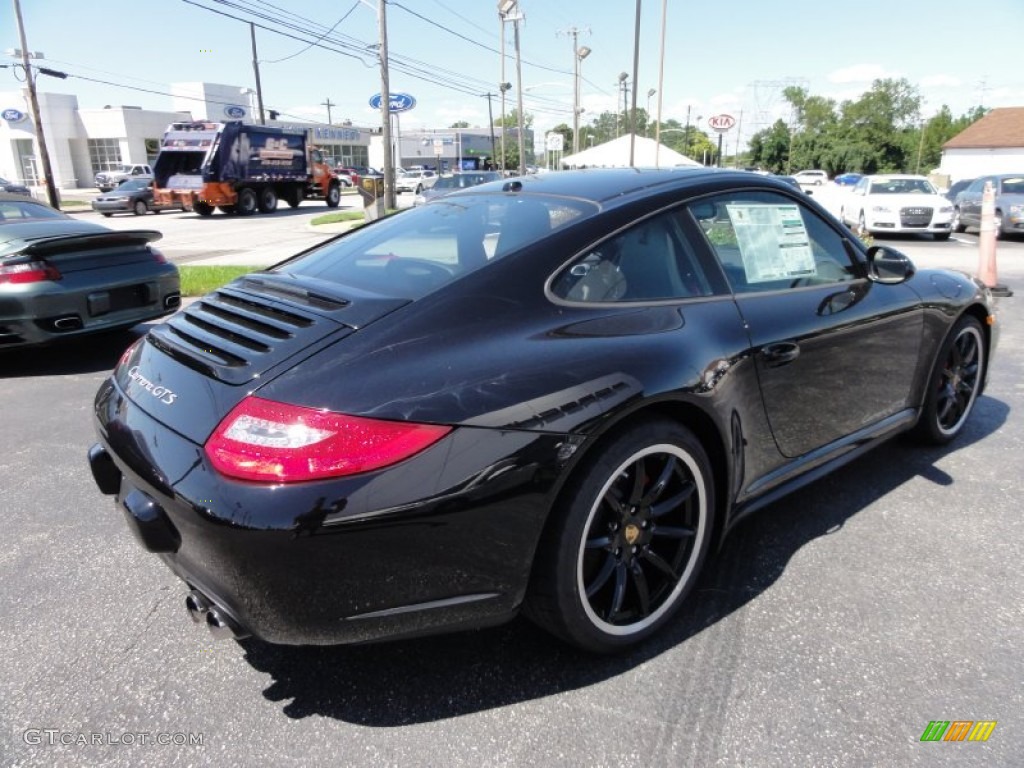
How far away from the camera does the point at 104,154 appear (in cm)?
5675

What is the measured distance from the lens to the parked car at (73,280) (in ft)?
16.8

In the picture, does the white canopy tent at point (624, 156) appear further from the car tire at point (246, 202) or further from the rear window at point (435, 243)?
the rear window at point (435, 243)

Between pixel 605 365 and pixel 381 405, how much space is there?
26.2 inches

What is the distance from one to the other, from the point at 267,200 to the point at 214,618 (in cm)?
2843

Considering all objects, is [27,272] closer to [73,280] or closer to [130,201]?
[73,280]

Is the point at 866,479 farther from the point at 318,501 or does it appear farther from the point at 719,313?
the point at 318,501

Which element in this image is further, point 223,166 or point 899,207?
point 223,166

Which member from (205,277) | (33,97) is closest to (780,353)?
(205,277)

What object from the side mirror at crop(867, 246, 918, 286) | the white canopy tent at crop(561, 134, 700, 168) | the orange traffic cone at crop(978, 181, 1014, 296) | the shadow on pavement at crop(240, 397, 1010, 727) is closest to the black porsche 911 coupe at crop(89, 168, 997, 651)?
the shadow on pavement at crop(240, 397, 1010, 727)

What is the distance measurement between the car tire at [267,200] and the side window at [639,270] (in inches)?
1092

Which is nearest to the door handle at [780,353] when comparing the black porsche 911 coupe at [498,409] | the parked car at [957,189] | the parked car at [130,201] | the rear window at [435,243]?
the black porsche 911 coupe at [498,409]

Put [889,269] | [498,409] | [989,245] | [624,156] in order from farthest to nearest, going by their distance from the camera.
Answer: [624,156], [989,245], [889,269], [498,409]

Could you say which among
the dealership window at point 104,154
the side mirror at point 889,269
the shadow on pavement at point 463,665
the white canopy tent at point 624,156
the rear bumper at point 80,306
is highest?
the dealership window at point 104,154

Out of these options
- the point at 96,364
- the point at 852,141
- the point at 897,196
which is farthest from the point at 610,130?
the point at 96,364
